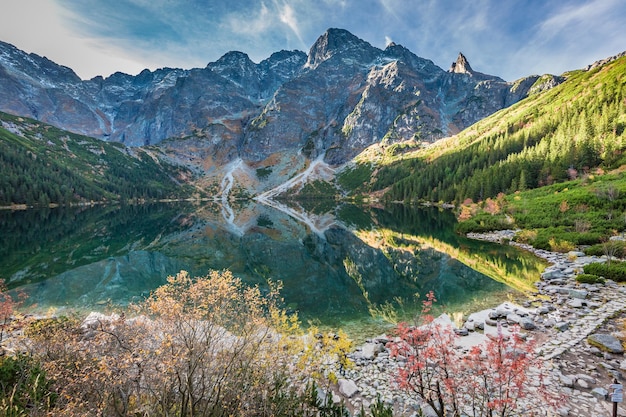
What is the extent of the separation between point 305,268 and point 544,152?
102 m

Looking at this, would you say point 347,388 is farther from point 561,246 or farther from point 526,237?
point 526,237

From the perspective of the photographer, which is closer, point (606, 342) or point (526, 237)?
point (606, 342)

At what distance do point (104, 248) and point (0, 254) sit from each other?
11.4 m

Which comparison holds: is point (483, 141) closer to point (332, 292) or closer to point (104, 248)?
point (332, 292)

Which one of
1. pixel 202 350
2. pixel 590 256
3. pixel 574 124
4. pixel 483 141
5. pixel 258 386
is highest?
pixel 483 141

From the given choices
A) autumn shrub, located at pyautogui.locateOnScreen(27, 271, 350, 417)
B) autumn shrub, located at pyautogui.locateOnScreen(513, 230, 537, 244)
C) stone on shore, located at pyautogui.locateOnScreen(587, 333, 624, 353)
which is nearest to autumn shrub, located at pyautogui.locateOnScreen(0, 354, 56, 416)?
autumn shrub, located at pyautogui.locateOnScreen(27, 271, 350, 417)

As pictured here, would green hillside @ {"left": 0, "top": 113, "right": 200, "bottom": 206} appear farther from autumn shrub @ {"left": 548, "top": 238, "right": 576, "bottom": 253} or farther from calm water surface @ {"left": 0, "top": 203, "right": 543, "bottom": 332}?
autumn shrub @ {"left": 548, "top": 238, "right": 576, "bottom": 253}

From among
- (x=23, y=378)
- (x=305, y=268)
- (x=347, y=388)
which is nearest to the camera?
(x=23, y=378)

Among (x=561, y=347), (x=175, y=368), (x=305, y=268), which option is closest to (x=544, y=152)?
(x=305, y=268)

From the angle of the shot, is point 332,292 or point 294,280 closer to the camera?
point 332,292

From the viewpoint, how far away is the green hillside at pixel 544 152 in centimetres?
7812

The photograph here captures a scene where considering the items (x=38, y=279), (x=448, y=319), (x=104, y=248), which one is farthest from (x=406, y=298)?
(x=104, y=248)

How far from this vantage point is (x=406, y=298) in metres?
23.0

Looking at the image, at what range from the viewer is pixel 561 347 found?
501 inches
